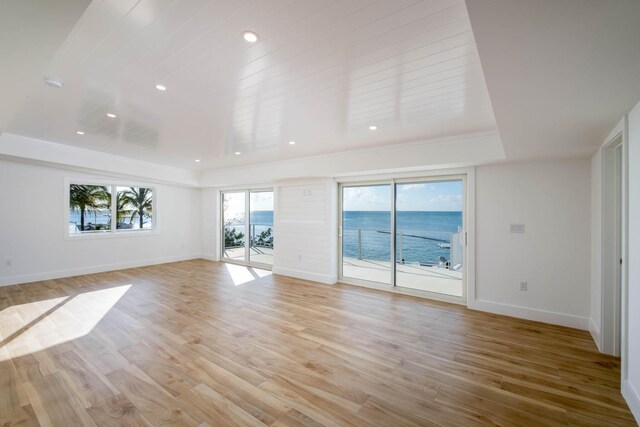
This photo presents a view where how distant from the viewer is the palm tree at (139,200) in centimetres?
677

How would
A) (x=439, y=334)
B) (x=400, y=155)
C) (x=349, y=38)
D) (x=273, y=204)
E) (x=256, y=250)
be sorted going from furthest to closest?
(x=256, y=250) → (x=273, y=204) → (x=400, y=155) → (x=439, y=334) → (x=349, y=38)

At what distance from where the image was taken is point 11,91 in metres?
2.12

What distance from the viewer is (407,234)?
5324 millimetres

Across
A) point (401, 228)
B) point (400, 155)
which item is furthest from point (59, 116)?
point (401, 228)

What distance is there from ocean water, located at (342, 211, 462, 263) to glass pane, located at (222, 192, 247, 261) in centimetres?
339

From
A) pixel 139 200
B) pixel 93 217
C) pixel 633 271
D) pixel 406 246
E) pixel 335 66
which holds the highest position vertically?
pixel 335 66

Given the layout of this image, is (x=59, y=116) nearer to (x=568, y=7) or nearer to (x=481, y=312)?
(x=568, y=7)

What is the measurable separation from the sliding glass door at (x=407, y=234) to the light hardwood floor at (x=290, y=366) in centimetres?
111

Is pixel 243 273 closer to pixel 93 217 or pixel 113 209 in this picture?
pixel 113 209

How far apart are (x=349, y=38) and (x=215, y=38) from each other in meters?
0.90

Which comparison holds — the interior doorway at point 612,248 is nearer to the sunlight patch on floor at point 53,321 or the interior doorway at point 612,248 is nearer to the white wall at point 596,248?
the white wall at point 596,248

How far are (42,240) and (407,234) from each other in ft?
23.6

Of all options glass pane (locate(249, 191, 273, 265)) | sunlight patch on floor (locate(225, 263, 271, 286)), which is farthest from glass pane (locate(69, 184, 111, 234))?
glass pane (locate(249, 191, 273, 265))

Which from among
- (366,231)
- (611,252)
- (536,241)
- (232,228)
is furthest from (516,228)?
(232,228)
